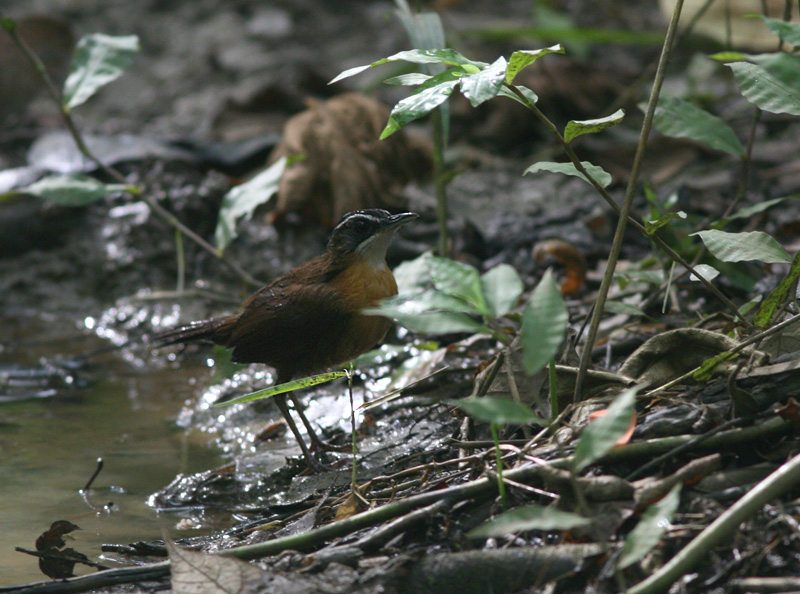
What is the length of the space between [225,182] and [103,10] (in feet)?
19.0

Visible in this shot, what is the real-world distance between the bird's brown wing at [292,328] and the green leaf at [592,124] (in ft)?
5.65

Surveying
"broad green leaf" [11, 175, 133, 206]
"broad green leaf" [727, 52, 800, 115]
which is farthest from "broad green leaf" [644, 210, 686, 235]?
"broad green leaf" [11, 175, 133, 206]

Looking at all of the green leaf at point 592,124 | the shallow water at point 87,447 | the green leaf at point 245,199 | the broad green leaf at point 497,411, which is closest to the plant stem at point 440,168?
the green leaf at point 245,199

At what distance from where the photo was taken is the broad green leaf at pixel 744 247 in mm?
3062

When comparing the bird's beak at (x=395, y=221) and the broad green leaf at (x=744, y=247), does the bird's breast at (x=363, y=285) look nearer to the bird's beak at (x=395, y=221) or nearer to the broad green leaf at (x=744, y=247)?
the bird's beak at (x=395, y=221)

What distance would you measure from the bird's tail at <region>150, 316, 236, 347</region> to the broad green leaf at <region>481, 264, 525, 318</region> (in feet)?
8.50

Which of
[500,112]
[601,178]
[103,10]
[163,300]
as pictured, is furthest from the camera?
[103,10]

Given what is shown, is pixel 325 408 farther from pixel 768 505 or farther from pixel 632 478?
pixel 768 505

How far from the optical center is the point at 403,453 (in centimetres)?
379

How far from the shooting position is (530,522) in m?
2.16

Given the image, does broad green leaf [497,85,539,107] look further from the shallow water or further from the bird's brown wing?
the shallow water

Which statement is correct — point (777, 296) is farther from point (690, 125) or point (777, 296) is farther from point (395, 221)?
point (395, 221)

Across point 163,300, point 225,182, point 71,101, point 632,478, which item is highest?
point 71,101

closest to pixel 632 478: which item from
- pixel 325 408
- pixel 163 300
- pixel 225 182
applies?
pixel 325 408
